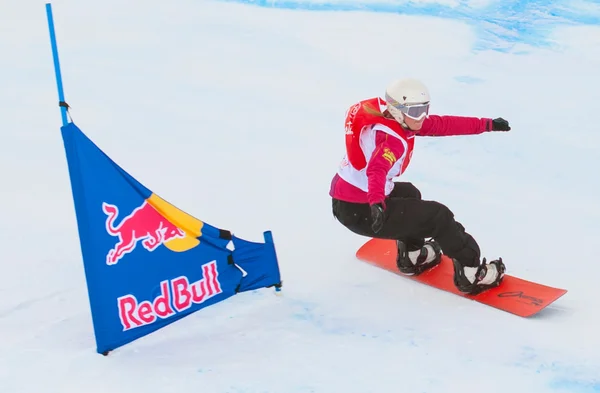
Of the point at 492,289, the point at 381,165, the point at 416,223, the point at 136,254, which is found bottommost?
the point at 492,289

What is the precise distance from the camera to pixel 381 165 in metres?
3.26

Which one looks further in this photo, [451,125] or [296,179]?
[296,179]

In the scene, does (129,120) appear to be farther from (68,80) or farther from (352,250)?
(352,250)

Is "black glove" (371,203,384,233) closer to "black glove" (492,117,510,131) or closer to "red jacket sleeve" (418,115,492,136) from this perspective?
"red jacket sleeve" (418,115,492,136)

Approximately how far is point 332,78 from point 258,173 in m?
1.79

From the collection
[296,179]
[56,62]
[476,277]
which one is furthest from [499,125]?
[56,62]

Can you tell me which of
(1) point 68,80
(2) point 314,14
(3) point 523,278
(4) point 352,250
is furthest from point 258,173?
(2) point 314,14

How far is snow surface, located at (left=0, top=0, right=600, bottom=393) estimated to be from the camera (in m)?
2.94

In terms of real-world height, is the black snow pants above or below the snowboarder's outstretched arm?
below

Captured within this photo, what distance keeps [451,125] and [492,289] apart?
2.68 ft

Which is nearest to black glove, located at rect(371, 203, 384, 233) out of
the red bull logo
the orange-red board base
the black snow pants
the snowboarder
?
the snowboarder

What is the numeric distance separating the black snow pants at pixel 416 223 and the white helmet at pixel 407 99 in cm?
42

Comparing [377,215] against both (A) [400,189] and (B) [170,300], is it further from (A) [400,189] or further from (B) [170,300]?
(B) [170,300]

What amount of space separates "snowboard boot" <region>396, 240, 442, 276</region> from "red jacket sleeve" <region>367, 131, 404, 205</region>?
0.68 meters
